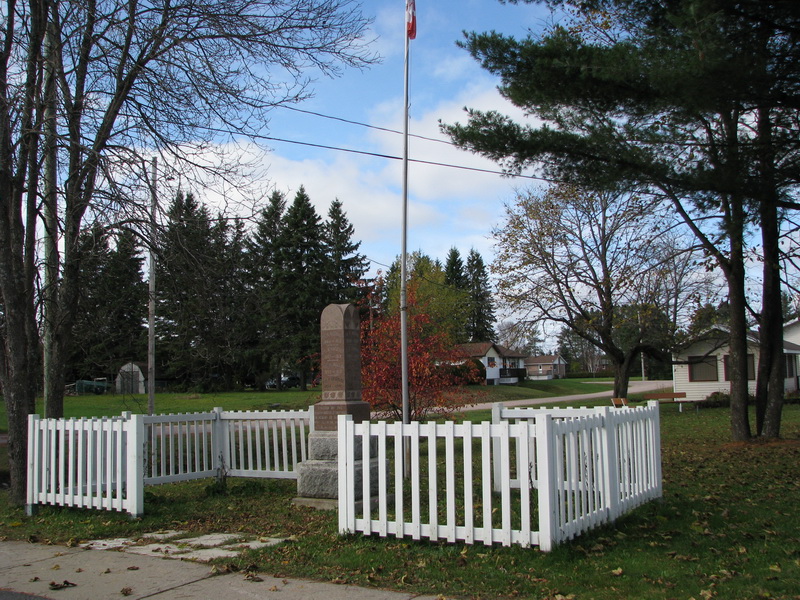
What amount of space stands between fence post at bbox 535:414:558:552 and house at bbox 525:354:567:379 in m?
101

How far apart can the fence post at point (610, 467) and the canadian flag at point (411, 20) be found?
26.0ft

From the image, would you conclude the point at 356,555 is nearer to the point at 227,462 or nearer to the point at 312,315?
the point at 227,462

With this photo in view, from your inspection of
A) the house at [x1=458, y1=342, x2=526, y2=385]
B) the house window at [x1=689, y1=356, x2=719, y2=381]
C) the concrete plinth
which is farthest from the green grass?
the house at [x1=458, y1=342, x2=526, y2=385]

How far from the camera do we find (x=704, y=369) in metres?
39.0

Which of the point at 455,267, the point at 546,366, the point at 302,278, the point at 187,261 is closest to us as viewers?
the point at 187,261

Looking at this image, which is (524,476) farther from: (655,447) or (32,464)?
(32,464)

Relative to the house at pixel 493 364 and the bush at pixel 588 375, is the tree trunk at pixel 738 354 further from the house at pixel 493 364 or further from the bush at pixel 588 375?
the bush at pixel 588 375

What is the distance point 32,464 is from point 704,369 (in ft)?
120

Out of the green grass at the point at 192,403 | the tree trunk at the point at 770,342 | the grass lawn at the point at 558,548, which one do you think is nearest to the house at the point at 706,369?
the green grass at the point at 192,403

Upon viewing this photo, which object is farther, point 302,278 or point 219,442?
point 302,278

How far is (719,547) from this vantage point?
251 inches

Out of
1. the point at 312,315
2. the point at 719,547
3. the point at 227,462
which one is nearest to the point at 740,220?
the point at 719,547

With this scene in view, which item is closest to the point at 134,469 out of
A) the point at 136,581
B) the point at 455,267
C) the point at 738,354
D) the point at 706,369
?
the point at 136,581

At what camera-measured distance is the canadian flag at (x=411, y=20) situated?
40.9 ft
